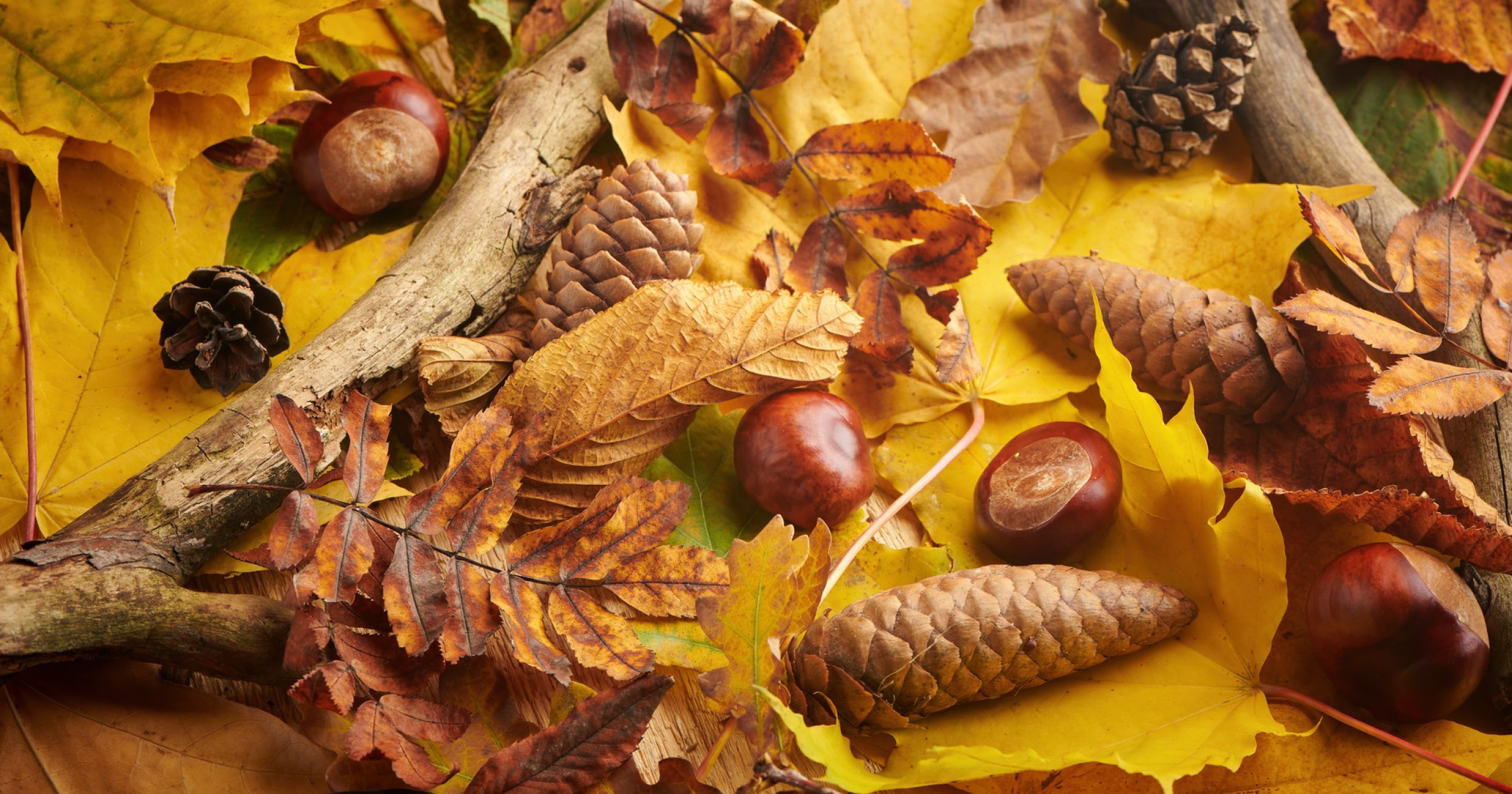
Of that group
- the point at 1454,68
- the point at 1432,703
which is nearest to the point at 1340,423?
the point at 1432,703

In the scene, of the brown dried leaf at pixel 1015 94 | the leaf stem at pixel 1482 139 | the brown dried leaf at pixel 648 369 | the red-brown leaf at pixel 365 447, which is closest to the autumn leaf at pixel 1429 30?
the leaf stem at pixel 1482 139

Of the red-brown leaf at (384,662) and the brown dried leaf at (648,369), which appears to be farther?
the brown dried leaf at (648,369)

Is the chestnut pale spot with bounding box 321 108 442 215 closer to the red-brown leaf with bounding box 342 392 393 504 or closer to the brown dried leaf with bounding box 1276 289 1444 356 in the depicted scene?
the red-brown leaf with bounding box 342 392 393 504

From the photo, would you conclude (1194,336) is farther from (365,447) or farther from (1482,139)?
(365,447)

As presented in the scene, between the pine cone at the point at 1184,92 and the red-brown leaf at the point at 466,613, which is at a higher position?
the red-brown leaf at the point at 466,613

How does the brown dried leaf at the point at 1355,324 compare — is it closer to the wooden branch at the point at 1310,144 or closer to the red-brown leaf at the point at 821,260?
the wooden branch at the point at 1310,144

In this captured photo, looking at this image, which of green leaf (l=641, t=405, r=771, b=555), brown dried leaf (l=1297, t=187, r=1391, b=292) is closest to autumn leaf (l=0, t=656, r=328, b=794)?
green leaf (l=641, t=405, r=771, b=555)
